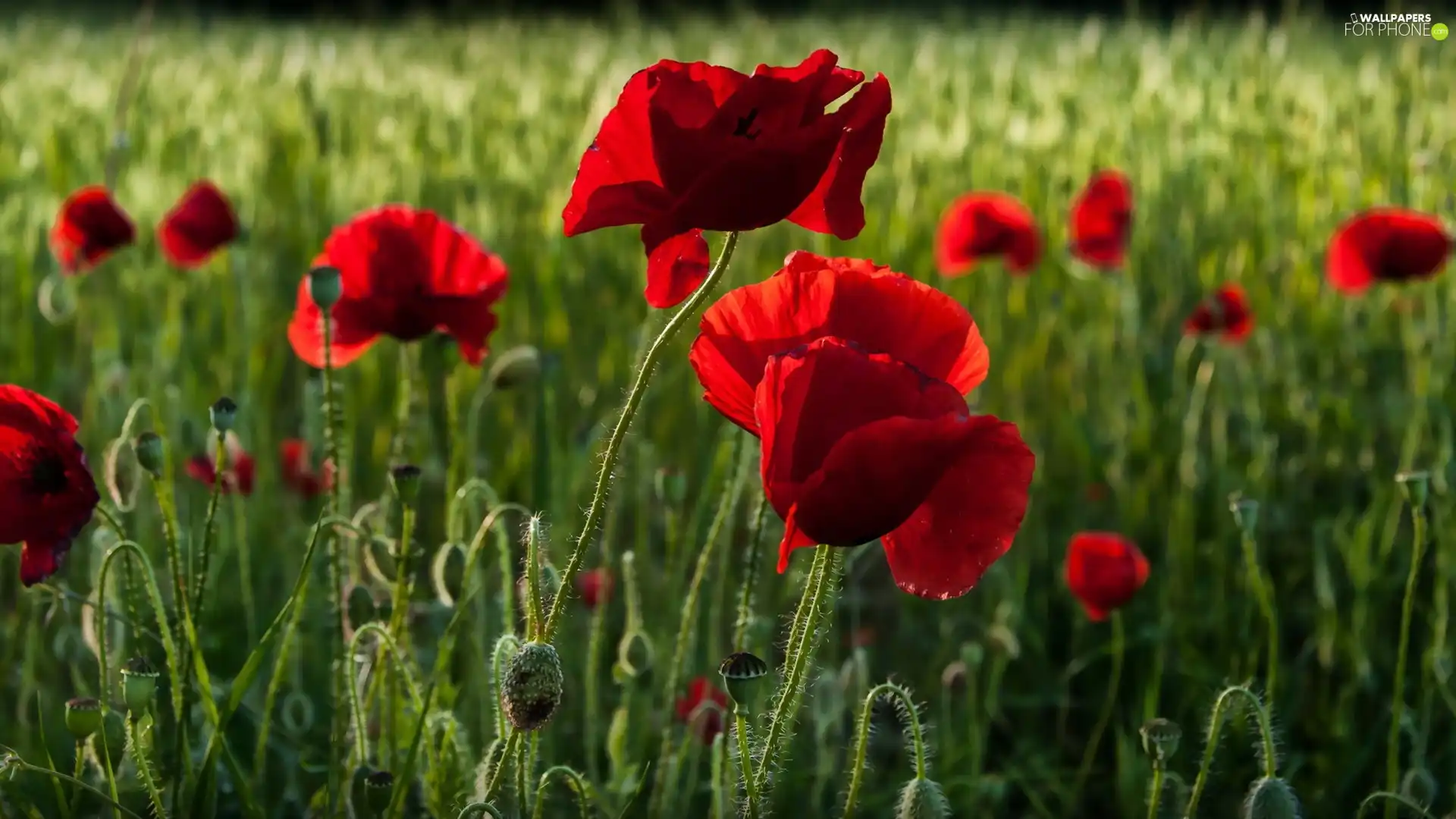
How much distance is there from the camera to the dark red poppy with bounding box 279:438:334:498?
1.82 meters

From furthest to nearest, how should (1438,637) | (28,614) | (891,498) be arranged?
(28,614), (1438,637), (891,498)

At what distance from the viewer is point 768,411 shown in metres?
0.73

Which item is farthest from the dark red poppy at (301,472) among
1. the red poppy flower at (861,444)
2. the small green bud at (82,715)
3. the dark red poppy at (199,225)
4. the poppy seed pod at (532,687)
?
the red poppy flower at (861,444)

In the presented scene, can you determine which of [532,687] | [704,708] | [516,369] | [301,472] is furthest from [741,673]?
[301,472]

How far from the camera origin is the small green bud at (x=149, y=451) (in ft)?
3.42

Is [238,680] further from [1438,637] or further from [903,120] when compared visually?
[903,120]

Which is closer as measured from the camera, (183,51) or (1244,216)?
(1244,216)

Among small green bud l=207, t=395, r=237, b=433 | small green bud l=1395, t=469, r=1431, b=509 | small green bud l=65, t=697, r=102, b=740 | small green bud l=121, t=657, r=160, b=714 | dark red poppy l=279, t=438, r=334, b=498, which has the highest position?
small green bud l=207, t=395, r=237, b=433

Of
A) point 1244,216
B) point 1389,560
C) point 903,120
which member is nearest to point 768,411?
point 1389,560

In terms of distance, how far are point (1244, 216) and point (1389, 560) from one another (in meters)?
1.41

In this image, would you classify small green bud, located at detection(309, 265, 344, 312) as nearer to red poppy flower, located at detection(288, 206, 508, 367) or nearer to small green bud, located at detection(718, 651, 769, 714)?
red poppy flower, located at detection(288, 206, 508, 367)

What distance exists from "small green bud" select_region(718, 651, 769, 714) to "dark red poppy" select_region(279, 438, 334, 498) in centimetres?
106

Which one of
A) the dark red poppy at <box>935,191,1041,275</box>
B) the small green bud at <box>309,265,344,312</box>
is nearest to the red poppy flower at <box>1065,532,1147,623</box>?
the small green bud at <box>309,265,344,312</box>

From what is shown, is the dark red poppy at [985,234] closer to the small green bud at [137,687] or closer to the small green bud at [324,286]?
the small green bud at [324,286]
